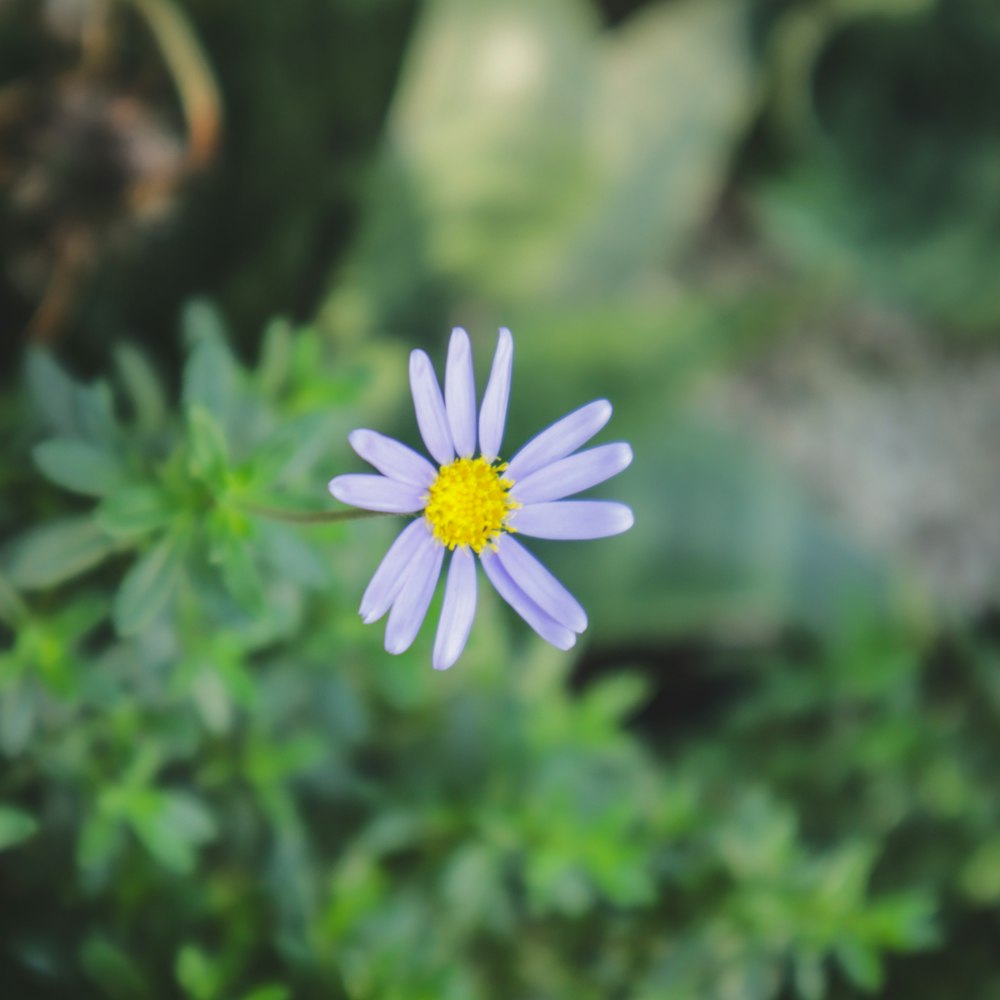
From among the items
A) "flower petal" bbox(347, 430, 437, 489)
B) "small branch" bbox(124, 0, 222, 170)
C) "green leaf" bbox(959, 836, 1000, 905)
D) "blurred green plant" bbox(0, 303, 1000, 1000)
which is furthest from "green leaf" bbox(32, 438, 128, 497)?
"green leaf" bbox(959, 836, 1000, 905)

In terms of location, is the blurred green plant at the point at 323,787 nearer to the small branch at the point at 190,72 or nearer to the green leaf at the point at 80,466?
the green leaf at the point at 80,466

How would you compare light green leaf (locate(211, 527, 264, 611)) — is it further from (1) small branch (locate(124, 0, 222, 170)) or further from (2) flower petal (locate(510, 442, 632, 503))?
(1) small branch (locate(124, 0, 222, 170))

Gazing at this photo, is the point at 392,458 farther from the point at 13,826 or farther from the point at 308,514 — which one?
the point at 13,826

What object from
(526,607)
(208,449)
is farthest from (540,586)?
(208,449)

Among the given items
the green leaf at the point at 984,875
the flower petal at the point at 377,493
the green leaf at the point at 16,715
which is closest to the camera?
the flower petal at the point at 377,493

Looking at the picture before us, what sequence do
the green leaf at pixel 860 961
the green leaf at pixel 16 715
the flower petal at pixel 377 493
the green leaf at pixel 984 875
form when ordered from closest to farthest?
the flower petal at pixel 377 493 < the green leaf at pixel 16 715 < the green leaf at pixel 860 961 < the green leaf at pixel 984 875

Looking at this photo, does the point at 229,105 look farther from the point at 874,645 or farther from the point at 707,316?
the point at 874,645

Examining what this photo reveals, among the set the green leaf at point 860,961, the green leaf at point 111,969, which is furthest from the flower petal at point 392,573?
the green leaf at point 860,961
